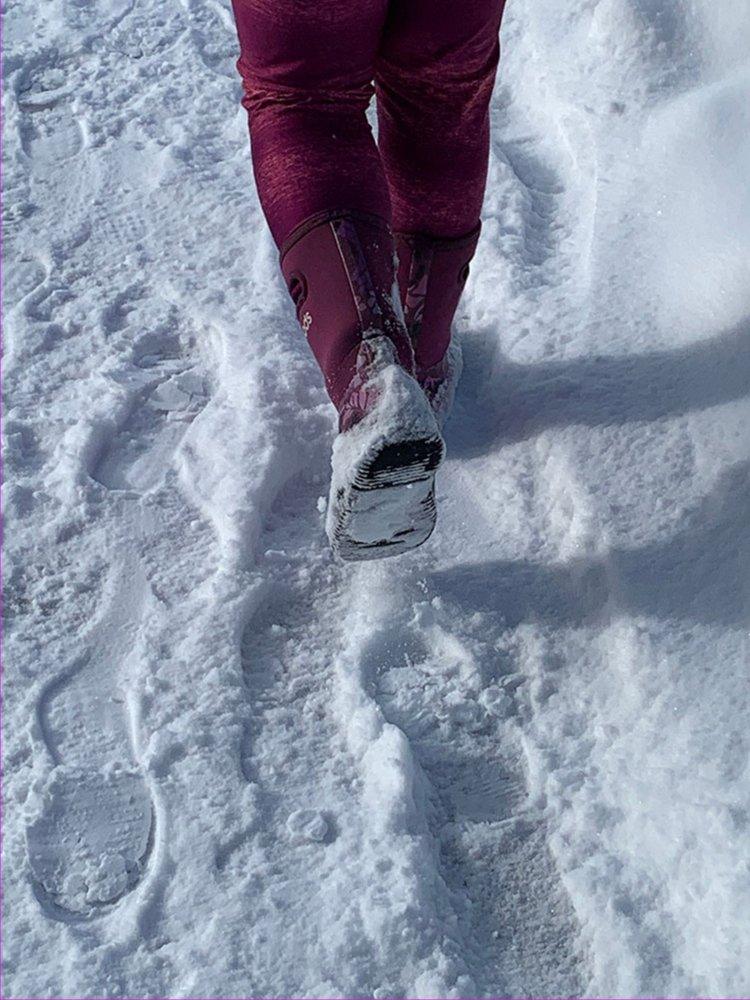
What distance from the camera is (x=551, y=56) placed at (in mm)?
2268

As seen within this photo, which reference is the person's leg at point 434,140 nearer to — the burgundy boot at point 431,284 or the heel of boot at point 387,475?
the burgundy boot at point 431,284

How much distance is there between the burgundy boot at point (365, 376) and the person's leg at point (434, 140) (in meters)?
0.20

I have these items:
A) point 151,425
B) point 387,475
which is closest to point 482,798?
point 387,475

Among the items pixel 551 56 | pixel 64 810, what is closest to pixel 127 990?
pixel 64 810

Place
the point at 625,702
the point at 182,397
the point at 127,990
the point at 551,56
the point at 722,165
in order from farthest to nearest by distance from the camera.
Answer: the point at 551,56 < the point at 722,165 < the point at 182,397 < the point at 625,702 < the point at 127,990

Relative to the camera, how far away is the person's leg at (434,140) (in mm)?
1221

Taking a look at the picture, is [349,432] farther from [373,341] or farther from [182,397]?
[182,397]

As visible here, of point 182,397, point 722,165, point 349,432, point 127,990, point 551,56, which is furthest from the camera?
point 551,56

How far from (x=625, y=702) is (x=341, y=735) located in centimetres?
34

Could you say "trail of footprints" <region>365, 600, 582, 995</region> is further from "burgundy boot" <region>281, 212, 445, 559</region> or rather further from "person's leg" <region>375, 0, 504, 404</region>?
"person's leg" <region>375, 0, 504, 404</region>

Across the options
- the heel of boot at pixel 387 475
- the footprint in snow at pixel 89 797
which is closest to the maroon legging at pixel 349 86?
the heel of boot at pixel 387 475

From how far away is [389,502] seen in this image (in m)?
1.21

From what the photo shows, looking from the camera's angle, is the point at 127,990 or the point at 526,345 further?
the point at 526,345

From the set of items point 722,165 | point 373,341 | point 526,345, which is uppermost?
point 373,341
